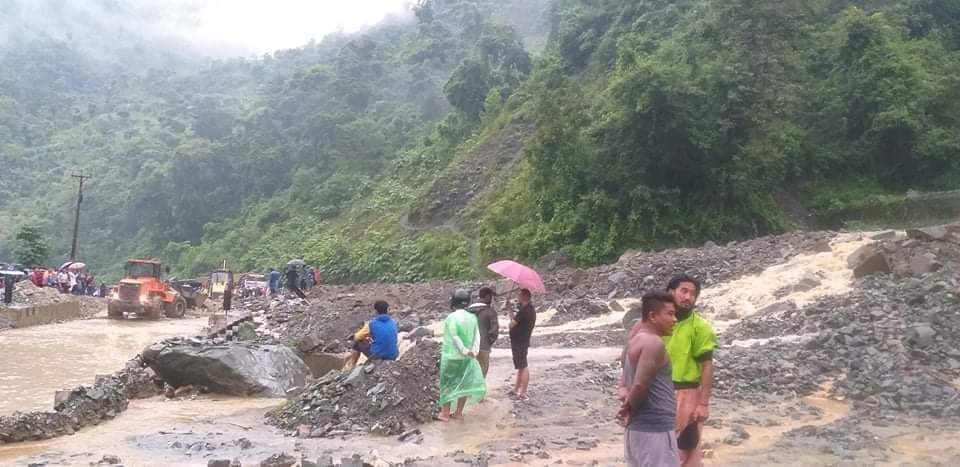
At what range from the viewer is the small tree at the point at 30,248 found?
46625 millimetres

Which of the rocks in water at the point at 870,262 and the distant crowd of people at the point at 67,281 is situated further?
the distant crowd of people at the point at 67,281

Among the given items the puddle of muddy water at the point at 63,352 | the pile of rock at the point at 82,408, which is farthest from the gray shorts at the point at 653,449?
the puddle of muddy water at the point at 63,352

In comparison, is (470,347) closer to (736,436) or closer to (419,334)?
(736,436)

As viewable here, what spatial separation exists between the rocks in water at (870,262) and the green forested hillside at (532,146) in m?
12.9

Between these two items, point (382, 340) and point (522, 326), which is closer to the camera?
point (522, 326)

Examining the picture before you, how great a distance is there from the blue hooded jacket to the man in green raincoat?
3.67 feet

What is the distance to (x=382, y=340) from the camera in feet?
34.0

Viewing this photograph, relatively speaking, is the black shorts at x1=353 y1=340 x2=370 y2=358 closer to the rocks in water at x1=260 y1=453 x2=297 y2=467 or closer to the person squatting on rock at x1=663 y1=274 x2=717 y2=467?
the rocks in water at x1=260 y1=453 x2=297 y2=467

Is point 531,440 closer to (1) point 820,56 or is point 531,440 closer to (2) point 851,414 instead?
(2) point 851,414

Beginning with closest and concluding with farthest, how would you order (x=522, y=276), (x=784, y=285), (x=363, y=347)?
(x=522, y=276)
(x=363, y=347)
(x=784, y=285)

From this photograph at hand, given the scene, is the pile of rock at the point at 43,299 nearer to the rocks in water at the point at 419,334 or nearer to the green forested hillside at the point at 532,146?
the green forested hillside at the point at 532,146

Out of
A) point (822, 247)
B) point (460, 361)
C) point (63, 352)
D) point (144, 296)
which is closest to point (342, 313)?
point (63, 352)

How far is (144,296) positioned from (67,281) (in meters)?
13.2

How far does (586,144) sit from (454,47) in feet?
170
